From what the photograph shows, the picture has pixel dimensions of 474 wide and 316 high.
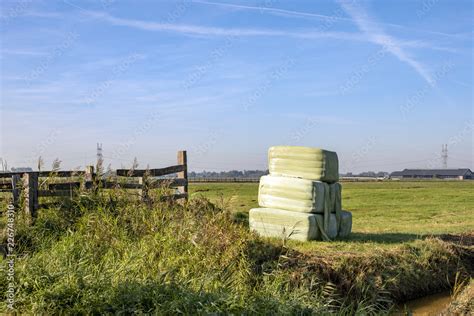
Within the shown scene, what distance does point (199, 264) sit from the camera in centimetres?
710

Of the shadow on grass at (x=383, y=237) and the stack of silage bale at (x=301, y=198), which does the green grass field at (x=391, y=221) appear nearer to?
the shadow on grass at (x=383, y=237)

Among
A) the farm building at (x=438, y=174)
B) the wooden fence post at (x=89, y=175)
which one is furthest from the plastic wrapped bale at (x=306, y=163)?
the farm building at (x=438, y=174)

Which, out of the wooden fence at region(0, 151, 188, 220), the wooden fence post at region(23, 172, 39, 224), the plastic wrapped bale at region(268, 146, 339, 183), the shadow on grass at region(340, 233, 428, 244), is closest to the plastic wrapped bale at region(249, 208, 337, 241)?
the shadow on grass at region(340, 233, 428, 244)

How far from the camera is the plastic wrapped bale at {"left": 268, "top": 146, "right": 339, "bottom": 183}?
1034 cm

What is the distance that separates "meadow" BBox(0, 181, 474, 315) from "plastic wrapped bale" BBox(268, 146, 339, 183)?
1.50 metres

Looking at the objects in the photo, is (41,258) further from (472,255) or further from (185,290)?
(472,255)

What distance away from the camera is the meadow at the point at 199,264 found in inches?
222

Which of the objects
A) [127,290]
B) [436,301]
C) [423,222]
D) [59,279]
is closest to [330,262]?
[436,301]

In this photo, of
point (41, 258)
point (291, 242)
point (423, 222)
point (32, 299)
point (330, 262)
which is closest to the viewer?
point (32, 299)

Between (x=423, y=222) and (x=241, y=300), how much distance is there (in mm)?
10977

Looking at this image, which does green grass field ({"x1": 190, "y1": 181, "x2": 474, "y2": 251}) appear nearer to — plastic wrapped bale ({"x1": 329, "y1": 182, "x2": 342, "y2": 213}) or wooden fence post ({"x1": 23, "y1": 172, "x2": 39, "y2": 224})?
plastic wrapped bale ({"x1": 329, "y1": 182, "x2": 342, "y2": 213})

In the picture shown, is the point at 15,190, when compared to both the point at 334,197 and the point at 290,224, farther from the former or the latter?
the point at 334,197

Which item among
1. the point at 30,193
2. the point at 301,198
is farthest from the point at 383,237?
the point at 30,193

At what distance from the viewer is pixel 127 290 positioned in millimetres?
5723
